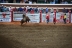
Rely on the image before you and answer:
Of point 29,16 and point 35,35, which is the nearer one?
point 35,35

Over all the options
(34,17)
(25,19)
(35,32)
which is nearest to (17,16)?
(25,19)

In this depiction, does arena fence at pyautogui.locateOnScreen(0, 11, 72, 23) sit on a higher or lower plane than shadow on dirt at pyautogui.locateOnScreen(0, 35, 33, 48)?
higher

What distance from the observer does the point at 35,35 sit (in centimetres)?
512

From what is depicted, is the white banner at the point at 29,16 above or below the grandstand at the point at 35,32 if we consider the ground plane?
above

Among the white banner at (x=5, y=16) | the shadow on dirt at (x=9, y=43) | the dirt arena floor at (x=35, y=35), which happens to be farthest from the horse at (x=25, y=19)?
the shadow on dirt at (x=9, y=43)

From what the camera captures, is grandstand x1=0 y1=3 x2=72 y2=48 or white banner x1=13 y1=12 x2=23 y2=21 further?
white banner x1=13 y1=12 x2=23 y2=21

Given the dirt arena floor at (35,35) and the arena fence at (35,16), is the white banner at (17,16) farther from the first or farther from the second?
the dirt arena floor at (35,35)

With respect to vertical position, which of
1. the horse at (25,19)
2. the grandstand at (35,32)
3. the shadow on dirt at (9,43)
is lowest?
the shadow on dirt at (9,43)

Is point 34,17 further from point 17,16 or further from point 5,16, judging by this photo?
point 5,16

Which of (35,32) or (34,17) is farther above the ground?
(34,17)

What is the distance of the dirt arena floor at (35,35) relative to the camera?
200 inches

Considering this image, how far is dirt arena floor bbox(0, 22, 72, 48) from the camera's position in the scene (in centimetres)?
508

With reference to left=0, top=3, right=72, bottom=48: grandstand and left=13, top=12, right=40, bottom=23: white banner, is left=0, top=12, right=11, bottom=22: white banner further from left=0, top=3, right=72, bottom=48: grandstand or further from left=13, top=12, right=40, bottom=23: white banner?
left=13, top=12, right=40, bottom=23: white banner

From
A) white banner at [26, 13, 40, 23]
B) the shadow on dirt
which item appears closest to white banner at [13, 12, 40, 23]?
white banner at [26, 13, 40, 23]
